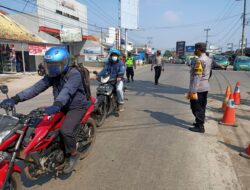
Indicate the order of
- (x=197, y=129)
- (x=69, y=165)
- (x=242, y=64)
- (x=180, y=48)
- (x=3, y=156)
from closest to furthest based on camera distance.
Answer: (x=3, y=156)
(x=69, y=165)
(x=197, y=129)
(x=242, y=64)
(x=180, y=48)

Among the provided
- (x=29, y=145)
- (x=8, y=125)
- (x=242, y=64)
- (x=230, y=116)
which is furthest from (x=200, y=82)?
(x=242, y=64)

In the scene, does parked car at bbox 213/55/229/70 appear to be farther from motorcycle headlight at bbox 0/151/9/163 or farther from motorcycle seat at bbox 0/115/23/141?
motorcycle headlight at bbox 0/151/9/163

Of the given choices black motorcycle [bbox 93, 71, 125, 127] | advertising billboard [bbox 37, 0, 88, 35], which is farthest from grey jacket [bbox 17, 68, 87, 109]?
advertising billboard [bbox 37, 0, 88, 35]

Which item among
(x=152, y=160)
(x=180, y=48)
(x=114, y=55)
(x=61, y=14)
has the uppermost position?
(x=61, y=14)

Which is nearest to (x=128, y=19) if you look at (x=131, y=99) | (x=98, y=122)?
(x=131, y=99)

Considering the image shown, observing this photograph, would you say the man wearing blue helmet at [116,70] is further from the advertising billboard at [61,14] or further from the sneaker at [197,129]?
the advertising billboard at [61,14]

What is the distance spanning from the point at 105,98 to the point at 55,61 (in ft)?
10.1

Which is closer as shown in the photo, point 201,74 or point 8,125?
point 8,125

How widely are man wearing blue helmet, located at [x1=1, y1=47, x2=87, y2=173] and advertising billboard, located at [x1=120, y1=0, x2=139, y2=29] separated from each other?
111 feet

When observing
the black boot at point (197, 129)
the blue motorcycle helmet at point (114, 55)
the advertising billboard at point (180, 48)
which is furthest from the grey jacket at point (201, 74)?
the advertising billboard at point (180, 48)

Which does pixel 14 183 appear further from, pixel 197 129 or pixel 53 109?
pixel 197 129

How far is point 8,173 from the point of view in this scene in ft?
8.04

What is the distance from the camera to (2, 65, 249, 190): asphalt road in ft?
10.8

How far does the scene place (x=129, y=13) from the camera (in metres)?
36.2
